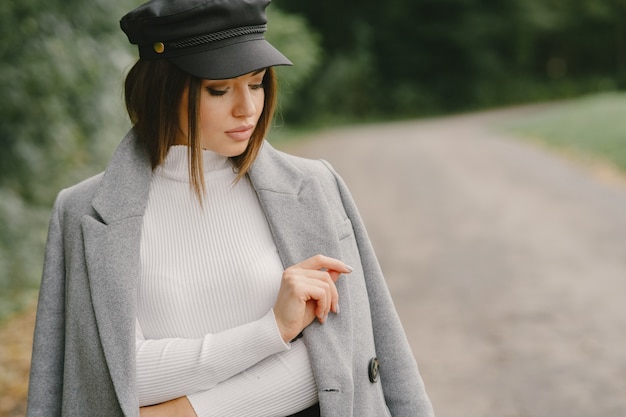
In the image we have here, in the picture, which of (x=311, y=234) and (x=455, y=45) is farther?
(x=455, y=45)

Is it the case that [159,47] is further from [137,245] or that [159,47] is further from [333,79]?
[333,79]

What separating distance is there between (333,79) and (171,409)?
1187 inches

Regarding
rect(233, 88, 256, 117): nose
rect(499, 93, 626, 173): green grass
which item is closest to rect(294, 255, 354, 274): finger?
rect(233, 88, 256, 117): nose

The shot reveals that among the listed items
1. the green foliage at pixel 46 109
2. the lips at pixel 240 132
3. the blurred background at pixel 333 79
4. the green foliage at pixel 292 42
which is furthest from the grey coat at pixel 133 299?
the green foliage at pixel 292 42

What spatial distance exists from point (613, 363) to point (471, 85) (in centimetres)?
3055

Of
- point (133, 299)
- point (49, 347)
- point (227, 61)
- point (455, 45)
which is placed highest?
point (227, 61)

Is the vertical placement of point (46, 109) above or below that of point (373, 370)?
above

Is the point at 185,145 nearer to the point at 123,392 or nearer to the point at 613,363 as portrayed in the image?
the point at 123,392

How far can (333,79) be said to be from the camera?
31.3m

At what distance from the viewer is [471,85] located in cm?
3453

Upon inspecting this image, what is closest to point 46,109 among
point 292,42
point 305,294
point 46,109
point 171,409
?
point 46,109

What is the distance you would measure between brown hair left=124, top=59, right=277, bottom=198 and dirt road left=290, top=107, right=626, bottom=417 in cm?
306

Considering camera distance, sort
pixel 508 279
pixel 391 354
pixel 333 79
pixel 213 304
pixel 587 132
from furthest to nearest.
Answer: pixel 333 79, pixel 587 132, pixel 508 279, pixel 391 354, pixel 213 304

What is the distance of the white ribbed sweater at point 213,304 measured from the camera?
172 cm
